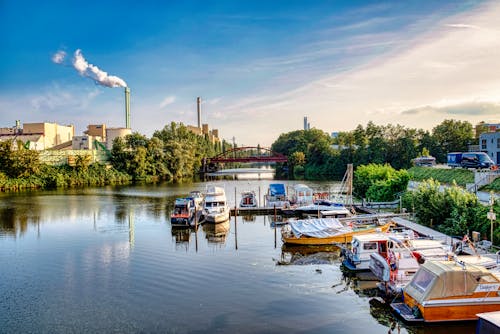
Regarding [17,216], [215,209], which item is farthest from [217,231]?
[17,216]

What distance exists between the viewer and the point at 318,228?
2620cm

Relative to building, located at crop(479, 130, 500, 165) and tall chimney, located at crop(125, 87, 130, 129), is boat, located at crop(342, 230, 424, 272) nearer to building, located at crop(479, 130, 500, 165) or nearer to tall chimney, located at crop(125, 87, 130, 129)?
building, located at crop(479, 130, 500, 165)

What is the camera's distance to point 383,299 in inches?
656

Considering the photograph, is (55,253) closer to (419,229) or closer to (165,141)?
(419,229)

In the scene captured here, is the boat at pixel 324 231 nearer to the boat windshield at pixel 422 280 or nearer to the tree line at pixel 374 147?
the boat windshield at pixel 422 280

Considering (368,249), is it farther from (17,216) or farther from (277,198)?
(17,216)

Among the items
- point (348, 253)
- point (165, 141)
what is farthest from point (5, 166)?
point (348, 253)

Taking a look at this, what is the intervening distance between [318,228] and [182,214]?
11.2 meters

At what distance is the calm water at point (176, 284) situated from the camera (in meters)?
14.6

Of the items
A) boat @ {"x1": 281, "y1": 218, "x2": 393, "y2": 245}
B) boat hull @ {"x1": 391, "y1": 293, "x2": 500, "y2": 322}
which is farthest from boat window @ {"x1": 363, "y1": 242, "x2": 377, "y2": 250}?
boat hull @ {"x1": 391, "y1": 293, "x2": 500, "y2": 322}

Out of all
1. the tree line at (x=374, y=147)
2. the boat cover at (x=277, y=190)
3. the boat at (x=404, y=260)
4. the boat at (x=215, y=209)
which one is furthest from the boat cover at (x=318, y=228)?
the tree line at (x=374, y=147)

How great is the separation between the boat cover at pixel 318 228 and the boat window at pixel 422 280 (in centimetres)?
1041

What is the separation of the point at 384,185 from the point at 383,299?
78.1ft

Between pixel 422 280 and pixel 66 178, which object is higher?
pixel 66 178
